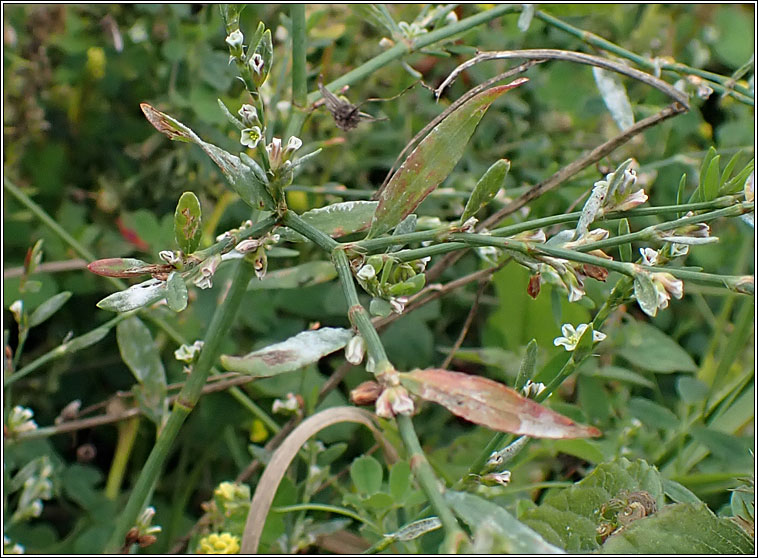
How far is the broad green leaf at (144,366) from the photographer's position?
2.52ft

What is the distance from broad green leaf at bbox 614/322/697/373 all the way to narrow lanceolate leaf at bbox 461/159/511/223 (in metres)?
0.63

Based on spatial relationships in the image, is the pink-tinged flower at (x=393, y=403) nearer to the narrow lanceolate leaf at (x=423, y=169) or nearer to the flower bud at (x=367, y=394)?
the flower bud at (x=367, y=394)

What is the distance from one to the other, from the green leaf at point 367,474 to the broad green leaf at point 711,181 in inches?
16.5

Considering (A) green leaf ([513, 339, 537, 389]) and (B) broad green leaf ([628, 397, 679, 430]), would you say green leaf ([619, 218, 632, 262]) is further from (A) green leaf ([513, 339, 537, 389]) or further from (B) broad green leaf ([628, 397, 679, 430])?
(B) broad green leaf ([628, 397, 679, 430])

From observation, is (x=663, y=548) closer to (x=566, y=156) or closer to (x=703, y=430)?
(x=703, y=430)

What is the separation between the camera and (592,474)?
61 centimetres

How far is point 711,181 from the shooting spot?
1.74 feet

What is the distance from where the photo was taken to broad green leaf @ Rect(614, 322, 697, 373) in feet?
3.40

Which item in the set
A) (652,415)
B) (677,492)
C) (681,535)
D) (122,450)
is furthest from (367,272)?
(122,450)

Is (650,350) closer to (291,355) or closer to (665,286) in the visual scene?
(665,286)

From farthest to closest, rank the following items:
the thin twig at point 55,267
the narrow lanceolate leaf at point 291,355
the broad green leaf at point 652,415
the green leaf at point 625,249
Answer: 1. the thin twig at point 55,267
2. the broad green leaf at point 652,415
3. the green leaf at point 625,249
4. the narrow lanceolate leaf at point 291,355

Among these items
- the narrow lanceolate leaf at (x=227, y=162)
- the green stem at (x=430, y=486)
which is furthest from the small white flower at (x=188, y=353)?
the green stem at (x=430, y=486)

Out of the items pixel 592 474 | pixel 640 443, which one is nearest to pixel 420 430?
pixel 640 443

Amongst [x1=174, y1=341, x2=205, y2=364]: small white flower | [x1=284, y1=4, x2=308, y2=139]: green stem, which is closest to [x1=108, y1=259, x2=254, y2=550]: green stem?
[x1=174, y1=341, x2=205, y2=364]: small white flower
